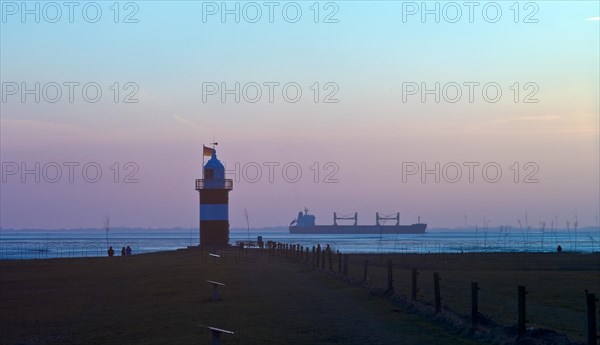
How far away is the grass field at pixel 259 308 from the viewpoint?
1547 cm

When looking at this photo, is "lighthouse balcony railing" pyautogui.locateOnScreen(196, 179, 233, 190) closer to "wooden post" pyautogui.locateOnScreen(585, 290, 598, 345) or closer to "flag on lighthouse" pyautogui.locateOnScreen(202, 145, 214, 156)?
"flag on lighthouse" pyautogui.locateOnScreen(202, 145, 214, 156)

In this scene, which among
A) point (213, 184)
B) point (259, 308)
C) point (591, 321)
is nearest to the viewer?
point (591, 321)

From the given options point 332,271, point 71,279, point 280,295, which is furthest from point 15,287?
point 280,295

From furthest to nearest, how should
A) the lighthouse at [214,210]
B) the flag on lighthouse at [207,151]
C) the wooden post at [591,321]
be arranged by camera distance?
the flag on lighthouse at [207,151], the lighthouse at [214,210], the wooden post at [591,321]

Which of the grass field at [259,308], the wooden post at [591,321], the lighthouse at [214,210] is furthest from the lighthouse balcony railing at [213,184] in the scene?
the wooden post at [591,321]

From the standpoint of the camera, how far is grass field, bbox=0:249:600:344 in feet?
50.8

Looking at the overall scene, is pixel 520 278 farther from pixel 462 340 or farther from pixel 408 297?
pixel 462 340

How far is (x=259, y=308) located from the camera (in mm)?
19422

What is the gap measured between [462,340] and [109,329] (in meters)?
7.80

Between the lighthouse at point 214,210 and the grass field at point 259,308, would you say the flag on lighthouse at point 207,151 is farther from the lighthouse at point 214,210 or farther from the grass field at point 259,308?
the grass field at point 259,308

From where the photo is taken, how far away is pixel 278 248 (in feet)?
184

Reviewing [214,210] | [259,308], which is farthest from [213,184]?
[259,308]

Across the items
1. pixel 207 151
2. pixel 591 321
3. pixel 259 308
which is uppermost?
pixel 207 151

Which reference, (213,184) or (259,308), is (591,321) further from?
(213,184)
